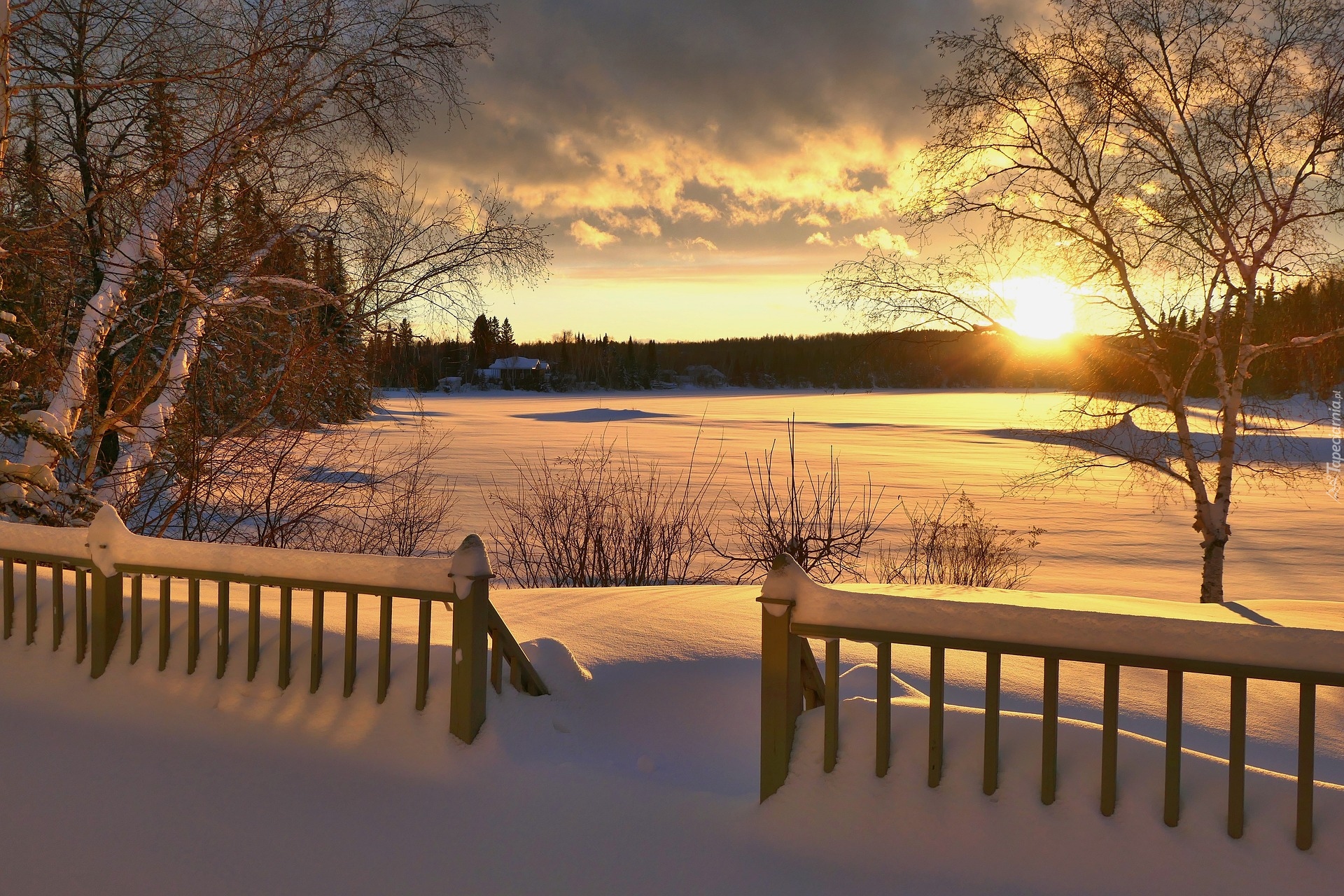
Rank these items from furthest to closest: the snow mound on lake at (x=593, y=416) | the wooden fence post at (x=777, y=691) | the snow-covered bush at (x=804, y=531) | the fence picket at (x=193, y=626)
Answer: the snow mound on lake at (x=593, y=416) → the snow-covered bush at (x=804, y=531) → the fence picket at (x=193, y=626) → the wooden fence post at (x=777, y=691)

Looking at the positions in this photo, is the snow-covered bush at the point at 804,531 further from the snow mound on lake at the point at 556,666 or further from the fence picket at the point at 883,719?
the fence picket at the point at 883,719

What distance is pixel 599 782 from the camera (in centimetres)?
350

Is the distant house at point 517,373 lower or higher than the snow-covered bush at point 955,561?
higher

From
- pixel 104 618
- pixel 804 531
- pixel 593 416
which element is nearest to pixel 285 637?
pixel 104 618

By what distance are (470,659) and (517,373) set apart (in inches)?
4038

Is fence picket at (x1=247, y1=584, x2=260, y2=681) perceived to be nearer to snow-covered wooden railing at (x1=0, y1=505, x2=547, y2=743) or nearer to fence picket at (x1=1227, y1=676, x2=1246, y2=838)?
snow-covered wooden railing at (x1=0, y1=505, x2=547, y2=743)

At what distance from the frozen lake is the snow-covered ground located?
6059 millimetres

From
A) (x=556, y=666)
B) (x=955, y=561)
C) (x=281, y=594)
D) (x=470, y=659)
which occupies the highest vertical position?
Answer: (x=281, y=594)

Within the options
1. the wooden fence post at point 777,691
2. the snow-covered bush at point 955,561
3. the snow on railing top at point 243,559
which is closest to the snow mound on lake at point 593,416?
the snow-covered bush at point 955,561

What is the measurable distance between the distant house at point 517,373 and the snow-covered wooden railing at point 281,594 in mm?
92739

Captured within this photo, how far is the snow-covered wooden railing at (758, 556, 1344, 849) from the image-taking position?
8.63 feet

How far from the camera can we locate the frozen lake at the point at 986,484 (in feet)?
40.7

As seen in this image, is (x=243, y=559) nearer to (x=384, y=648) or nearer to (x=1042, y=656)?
(x=384, y=648)

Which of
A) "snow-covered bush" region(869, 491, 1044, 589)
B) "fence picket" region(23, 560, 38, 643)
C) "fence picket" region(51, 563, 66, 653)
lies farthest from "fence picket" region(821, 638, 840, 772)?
"snow-covered bush" region(869, 491, 1044, 589)
